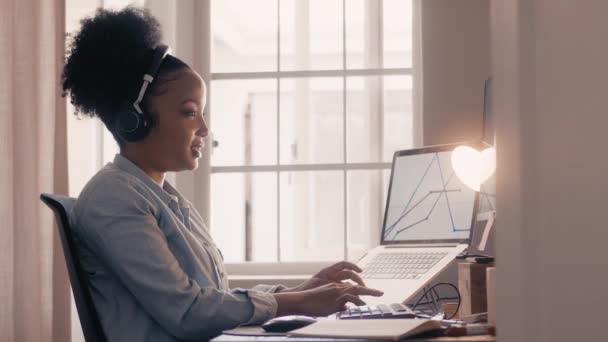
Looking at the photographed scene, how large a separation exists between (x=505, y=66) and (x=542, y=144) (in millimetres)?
98

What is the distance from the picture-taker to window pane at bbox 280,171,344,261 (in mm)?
2988

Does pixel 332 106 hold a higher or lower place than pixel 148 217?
higher

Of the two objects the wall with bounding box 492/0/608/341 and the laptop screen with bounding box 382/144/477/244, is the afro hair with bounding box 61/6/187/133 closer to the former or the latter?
the laptop screen with bounding box 382/144/477/244

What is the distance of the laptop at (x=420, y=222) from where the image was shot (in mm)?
2000

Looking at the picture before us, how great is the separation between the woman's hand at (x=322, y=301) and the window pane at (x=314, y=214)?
1346mm

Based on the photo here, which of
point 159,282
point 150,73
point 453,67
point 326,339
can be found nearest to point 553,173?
point 326,339

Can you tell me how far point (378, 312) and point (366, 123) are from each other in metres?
1.51

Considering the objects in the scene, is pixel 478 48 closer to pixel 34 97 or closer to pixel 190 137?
pixel 190 137

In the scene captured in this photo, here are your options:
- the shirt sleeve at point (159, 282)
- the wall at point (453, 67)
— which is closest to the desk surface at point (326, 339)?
the shirt sleeve at point (159, 282)

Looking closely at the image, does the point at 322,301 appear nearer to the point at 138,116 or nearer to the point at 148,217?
the point at 148,217

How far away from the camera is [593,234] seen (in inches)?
31.5

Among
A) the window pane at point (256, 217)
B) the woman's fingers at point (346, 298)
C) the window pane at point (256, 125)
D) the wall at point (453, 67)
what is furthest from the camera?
the window pane at point (256, 125)

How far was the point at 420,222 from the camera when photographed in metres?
2.29

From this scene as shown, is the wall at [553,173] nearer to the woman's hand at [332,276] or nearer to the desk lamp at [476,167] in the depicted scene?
the woman's hand at [332,276]
